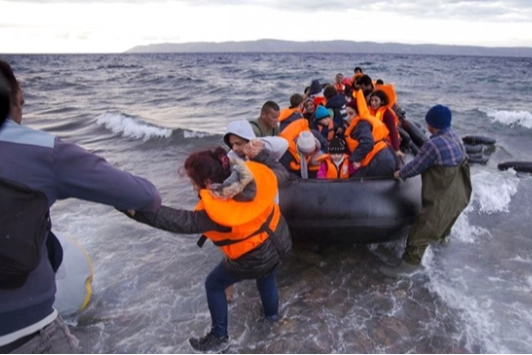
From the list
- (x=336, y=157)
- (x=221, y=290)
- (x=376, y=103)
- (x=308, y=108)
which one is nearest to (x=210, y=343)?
(x=221, y=290)

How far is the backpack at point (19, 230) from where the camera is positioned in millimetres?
1377

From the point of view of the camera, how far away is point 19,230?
1402 millimetres

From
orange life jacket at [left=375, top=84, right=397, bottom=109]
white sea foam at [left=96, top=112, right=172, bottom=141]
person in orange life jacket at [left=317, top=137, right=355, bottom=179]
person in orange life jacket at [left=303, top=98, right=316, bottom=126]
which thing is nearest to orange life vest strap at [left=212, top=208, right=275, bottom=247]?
person in orange life jacket at [left=317, top=137, right=355, bottom=179]

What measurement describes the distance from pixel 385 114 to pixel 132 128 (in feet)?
27.9

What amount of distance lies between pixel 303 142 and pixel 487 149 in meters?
7.97

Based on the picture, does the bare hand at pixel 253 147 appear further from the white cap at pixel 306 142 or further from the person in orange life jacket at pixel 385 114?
the person in orange life jacket at pixel 385 114

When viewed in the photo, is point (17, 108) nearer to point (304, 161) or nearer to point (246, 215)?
point (246, 215)

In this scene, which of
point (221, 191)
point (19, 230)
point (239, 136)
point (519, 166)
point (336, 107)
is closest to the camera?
point (19, 230)

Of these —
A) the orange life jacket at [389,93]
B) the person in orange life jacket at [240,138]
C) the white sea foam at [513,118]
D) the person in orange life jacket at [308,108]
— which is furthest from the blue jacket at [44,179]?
the white sea foam at [513,118]

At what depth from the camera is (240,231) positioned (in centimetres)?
280

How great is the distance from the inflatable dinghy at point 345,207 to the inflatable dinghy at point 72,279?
6.25 feet

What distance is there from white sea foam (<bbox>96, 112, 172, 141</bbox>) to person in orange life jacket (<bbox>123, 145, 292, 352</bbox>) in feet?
30.1

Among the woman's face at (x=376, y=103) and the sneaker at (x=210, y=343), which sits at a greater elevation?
the woman's face at (x=376, y=103)

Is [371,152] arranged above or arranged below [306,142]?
below
